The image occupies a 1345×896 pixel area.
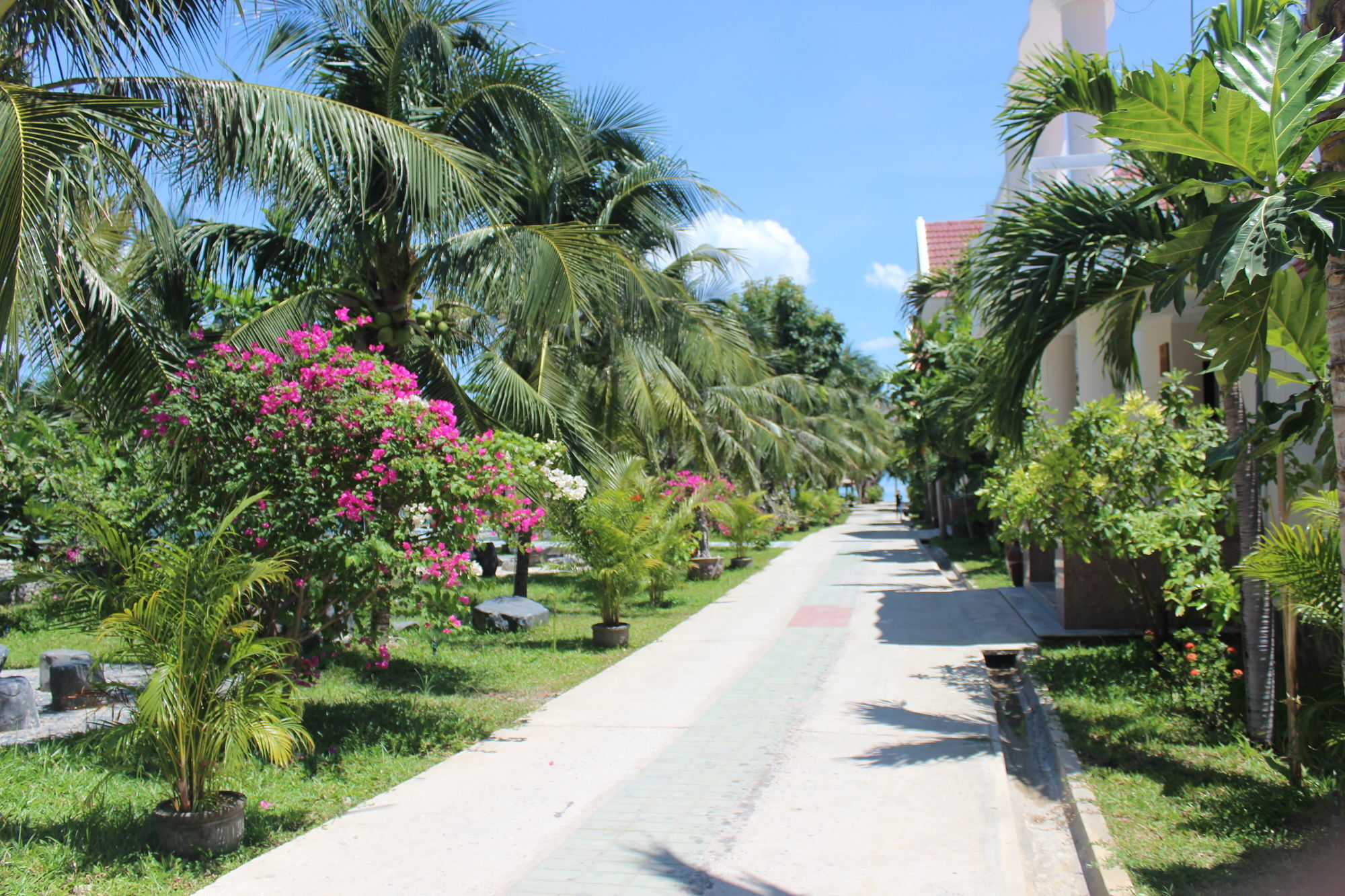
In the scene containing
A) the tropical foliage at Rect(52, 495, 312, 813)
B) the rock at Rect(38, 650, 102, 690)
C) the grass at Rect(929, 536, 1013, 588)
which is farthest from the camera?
the grass at Rect(929, 536, 1013, 588)

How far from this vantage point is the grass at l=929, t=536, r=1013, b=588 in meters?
17.1

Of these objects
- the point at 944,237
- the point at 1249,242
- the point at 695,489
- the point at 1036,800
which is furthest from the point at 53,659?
the point at 944,237

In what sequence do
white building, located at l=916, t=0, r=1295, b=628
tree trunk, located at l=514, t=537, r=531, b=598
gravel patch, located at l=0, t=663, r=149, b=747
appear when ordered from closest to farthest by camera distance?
1. gravel patch, located at l=0, t=663, r=149, b=747
2. white building, located at l=916, t=0, r=1295, b=628
3. tree trunk, located at l=514, t=537, r=531, b=598

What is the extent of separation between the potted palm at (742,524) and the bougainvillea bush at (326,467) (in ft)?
42.4

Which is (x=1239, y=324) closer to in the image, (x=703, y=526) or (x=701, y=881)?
(x=701, y=881)

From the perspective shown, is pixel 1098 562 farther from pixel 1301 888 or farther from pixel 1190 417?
pixel 1301 888

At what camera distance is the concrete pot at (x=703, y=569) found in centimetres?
1980

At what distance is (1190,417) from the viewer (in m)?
8.45

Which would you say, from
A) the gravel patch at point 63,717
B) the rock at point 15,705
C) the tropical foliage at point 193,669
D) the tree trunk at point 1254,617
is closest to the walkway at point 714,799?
the tropical foliage at point 193,669

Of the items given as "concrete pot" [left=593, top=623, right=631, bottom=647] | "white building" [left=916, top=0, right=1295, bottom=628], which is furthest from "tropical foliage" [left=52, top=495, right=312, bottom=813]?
"white building" [left=916, top=0, right=1295, bottom=628]

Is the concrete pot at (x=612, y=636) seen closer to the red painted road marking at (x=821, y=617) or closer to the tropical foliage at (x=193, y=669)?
the red painted road marking at (x=821, y=617)

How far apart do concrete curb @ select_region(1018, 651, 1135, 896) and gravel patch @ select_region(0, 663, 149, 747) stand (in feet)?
19.4

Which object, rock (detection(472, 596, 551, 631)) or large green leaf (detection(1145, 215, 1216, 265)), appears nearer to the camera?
large green leaf (detection(1145, 215, 1216, 265))

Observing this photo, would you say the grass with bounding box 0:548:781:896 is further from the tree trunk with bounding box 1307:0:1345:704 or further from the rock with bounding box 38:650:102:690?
the tree trunk with bounding box 1307:0:1345:704
